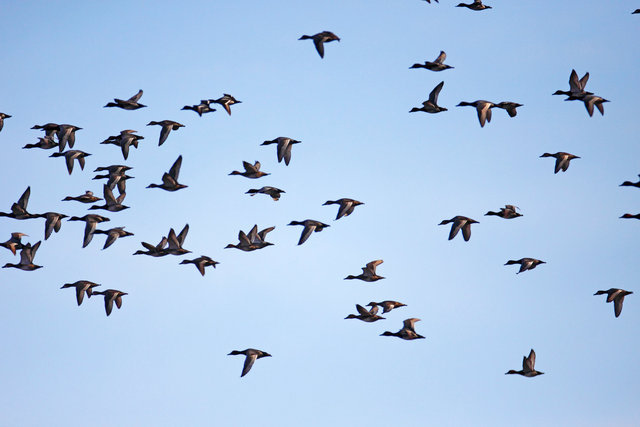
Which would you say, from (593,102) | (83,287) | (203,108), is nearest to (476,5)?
(593,102)

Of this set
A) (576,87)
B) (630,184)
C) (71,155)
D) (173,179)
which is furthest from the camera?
(71,155)

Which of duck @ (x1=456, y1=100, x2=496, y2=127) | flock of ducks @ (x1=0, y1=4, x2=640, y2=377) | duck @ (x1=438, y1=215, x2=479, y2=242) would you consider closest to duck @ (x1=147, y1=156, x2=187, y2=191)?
Answer: flock of ducks @ (x1=0, y1=4, x2=640, y2=377)

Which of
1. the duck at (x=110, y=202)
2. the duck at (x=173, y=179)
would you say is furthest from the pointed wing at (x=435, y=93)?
the duck at (x=110, y=202)

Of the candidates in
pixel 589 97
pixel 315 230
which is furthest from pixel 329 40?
pixel 589 97

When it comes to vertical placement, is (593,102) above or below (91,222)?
above

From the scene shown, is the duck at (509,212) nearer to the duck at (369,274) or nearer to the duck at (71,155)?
the duck at (369,274)

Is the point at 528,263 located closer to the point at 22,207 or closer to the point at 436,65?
the point at 436,65

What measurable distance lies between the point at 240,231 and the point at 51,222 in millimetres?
8274

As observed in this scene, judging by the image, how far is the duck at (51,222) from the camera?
55.4 meters

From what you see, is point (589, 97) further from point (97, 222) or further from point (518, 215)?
point (97, 222)

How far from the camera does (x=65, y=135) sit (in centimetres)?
5619

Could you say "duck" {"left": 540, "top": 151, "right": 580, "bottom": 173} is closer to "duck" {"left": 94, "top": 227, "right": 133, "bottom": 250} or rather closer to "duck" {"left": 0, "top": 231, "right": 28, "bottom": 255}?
"duck" {"left": 94, "top": 227, "right": 133, "bottom": 250}

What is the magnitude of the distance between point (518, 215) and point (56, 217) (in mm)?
20300

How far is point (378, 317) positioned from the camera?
2149 inches
